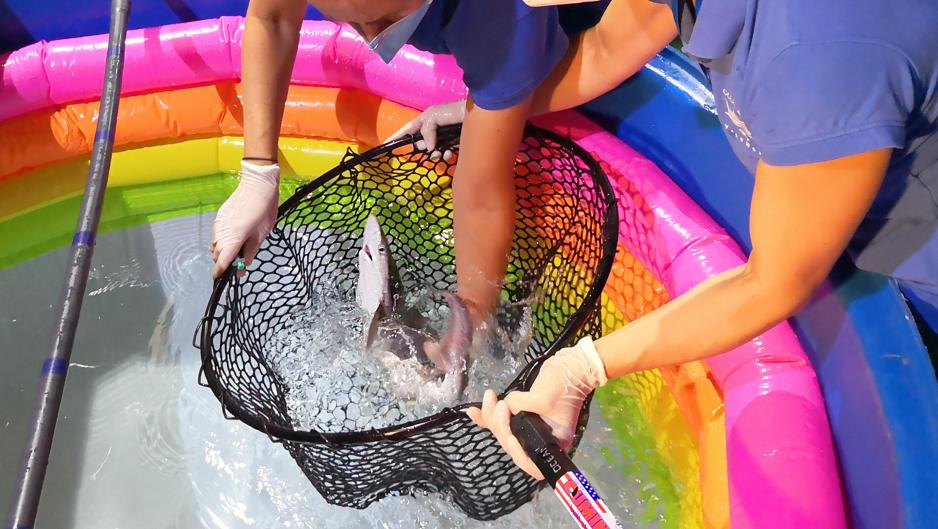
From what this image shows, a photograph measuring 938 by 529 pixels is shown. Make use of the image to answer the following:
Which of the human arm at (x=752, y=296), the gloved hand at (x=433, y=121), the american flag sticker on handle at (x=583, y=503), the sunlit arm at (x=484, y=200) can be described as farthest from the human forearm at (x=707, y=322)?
the gloved hand at (x=433, y=121)

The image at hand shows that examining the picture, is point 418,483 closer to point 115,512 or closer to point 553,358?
point 553,358

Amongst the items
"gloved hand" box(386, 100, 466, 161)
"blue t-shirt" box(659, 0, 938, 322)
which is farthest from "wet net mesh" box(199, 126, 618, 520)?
"blue t-shirt" box(659, 0, 938, 322)

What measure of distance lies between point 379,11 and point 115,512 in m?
0.90

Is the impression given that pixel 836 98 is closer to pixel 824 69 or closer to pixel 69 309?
pixel 824 69

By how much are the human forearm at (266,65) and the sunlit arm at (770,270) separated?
59cm

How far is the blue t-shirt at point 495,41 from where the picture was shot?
90cm

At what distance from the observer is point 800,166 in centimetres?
53

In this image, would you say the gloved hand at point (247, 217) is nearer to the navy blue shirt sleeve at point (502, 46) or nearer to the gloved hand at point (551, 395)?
the navy blue shirt sleeve at point (502, 46)

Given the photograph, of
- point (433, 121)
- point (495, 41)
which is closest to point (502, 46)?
point (495, 41)

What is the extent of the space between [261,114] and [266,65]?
7 cm

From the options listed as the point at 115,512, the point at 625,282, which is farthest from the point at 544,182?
the point at 115,512

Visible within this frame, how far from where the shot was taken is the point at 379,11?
0.80 meters

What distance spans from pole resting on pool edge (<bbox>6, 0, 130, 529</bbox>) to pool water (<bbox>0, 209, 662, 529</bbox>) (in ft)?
1.30

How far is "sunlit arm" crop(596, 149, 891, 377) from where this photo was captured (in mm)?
532
